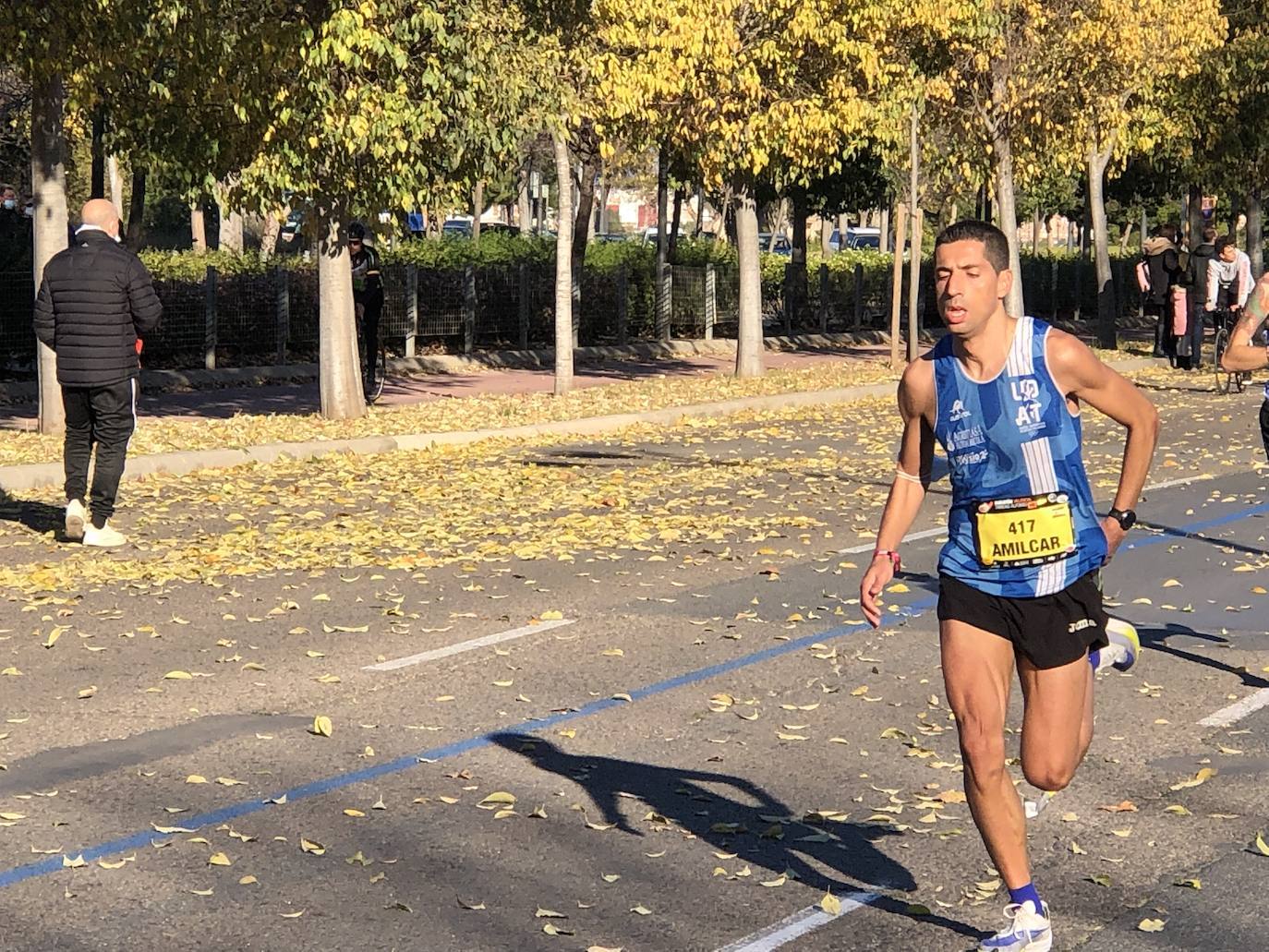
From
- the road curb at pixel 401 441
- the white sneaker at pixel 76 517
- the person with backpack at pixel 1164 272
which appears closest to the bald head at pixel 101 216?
the white sneaker at pixel 76 517

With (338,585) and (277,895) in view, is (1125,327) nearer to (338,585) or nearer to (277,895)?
(338,585)

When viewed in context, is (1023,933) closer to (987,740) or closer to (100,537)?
(987,740)

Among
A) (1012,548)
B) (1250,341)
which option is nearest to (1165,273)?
(1250,341)

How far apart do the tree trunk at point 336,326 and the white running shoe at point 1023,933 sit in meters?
15.7

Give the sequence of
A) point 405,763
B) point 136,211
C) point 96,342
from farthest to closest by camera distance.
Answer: point 136,211, point 96,342, point 405,763

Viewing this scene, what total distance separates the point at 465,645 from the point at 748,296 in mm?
18881

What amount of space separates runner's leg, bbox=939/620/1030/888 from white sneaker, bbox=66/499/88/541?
8.23 m

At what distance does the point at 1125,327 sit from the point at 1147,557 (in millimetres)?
33344

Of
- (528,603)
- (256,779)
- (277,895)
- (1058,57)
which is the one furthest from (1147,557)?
(1058,57)

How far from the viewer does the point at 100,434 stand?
12.0 meters

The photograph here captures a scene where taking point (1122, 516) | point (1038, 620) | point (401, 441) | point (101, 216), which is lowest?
point (401, 441)

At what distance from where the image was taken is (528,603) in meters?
10.2

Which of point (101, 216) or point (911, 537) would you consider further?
point (911, 537)

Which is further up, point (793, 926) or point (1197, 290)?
point (1197, 290)
